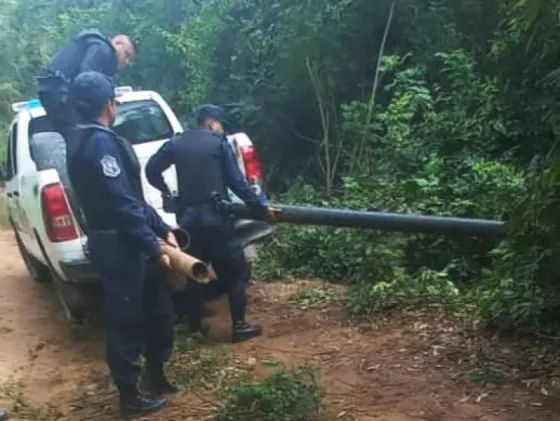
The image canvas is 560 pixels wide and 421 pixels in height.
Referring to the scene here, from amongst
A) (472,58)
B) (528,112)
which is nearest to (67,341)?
(528,112)

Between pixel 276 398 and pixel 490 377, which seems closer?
pixel 276 398

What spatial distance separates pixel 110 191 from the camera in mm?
5129

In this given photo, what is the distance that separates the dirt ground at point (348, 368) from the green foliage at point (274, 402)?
0.63 feet

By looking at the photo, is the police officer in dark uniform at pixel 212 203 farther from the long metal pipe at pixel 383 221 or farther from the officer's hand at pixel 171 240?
the officer's hand at pixel 171 240

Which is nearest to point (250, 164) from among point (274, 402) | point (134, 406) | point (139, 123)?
point (139, 123)

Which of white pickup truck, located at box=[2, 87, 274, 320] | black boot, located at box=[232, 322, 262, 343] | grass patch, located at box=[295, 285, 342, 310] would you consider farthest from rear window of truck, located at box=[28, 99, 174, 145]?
black boot, located at box=[232, 322, 262, 343]

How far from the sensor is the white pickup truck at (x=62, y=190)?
6.75 metres

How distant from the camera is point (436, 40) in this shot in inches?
460

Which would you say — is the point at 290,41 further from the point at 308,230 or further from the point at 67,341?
the point at 67,341

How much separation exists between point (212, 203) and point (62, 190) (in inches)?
40.3

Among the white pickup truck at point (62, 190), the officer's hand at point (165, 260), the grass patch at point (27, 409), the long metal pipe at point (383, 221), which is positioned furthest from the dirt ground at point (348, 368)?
the officer's hand at point (165, 260)

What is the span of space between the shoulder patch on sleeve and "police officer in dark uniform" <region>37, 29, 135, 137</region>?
2.10m

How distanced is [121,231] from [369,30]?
7333 millimetres

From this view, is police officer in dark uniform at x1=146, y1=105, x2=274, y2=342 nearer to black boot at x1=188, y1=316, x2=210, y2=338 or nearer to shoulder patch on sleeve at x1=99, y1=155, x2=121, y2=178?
black boot at x1=188, y1=316, x2=210, y2=338
